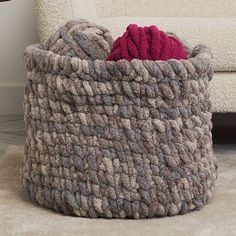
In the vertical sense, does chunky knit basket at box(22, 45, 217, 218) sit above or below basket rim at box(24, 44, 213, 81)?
below

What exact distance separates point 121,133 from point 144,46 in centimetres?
17

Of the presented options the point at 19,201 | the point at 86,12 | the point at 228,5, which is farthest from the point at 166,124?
the point at 228,5

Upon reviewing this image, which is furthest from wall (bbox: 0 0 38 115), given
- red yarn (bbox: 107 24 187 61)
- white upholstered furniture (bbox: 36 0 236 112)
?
red yarn (bbox: 107 24 187 61)

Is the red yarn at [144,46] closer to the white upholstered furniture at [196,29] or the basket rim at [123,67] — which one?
the basket rim at [123,67]

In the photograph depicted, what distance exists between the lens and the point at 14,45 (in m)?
2.09

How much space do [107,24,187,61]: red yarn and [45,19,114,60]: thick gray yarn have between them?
Result: 0.17 ft

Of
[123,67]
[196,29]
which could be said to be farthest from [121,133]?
[196,29]

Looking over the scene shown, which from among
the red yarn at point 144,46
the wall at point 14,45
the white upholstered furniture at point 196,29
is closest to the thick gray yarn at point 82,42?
the red yarn at point 144,46

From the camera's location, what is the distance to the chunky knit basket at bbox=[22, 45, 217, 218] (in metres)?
0.96

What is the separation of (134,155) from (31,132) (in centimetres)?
22

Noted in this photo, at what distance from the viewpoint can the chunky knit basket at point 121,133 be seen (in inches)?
37.9

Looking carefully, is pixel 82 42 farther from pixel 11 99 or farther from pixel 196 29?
pixel 11 99

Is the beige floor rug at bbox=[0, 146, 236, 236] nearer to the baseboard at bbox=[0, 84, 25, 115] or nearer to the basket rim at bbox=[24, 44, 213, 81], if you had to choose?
the basket rim at bbox=[24, 44, 213, 81]

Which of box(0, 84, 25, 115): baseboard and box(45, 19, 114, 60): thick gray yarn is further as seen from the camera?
box(0, 84, 25, 115): baseboard
